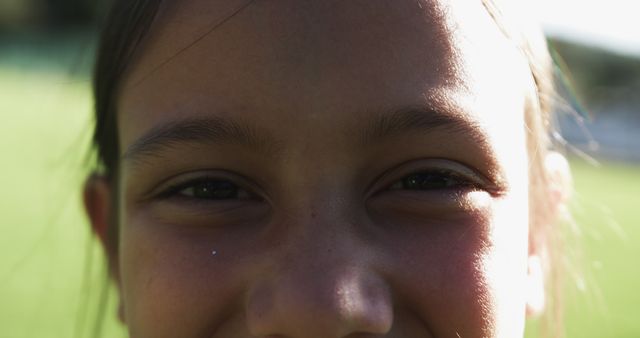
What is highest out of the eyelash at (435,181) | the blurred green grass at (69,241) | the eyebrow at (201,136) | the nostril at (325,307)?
the eyebrow at (201,136)

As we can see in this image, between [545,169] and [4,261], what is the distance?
15.5 feet

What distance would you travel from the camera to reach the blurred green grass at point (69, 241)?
3.80 meters

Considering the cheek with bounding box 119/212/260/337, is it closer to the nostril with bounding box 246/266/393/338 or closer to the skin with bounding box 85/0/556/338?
the skin with bounding box 85/0/556/338

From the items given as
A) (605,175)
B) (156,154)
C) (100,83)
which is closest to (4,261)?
(100,83)

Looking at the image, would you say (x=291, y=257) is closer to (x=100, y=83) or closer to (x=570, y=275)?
(x=100, y=83)

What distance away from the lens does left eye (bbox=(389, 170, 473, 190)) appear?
5.75 feet

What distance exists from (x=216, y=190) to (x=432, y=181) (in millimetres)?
453

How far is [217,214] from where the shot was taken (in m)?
1.78

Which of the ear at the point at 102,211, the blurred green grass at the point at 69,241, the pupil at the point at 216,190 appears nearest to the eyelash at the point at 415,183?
the pupil at the point at 216,190

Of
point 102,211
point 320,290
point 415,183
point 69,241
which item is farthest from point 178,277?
point 69,241

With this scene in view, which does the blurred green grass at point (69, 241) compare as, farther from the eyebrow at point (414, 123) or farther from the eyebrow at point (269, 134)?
the eyebrow at point (414, 123)

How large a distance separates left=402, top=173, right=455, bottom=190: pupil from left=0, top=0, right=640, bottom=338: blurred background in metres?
0.91

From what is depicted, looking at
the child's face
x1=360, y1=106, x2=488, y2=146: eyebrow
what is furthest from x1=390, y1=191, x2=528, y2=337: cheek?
x1=360, y1=106, x2=488, y2=146: eyebrow

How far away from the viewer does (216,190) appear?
1.81 meters
